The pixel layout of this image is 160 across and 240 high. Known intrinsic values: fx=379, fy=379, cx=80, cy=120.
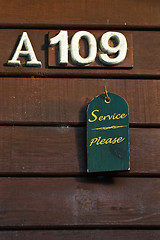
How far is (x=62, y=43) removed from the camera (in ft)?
5.37

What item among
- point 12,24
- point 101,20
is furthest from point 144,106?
point 12,24

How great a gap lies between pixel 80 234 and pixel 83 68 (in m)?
0.69

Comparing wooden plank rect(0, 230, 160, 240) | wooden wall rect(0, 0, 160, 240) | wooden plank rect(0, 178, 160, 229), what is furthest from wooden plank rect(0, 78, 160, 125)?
wooden plank rect(0, 230, 160, 240)

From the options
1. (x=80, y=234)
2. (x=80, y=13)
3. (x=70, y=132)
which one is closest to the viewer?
(x=80, y=234)

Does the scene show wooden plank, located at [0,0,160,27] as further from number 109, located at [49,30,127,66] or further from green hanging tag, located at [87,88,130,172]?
green hanging tag, located at [87,88,130,172]

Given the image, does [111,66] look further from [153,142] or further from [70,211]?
[70,211]

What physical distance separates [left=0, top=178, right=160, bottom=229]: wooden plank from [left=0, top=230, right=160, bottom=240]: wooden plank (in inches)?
0.9

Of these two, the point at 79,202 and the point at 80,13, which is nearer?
the point at 79,202

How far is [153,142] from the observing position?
1.57 m

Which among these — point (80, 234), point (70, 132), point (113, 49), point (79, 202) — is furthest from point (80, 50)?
point (80, 234)

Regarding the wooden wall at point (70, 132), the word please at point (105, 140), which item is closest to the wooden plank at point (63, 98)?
the wooden wall at point (70, 132)

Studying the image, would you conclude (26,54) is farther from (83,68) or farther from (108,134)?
(108,134)

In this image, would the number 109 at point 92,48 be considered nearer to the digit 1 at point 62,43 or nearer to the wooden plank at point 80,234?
the digit 1 at point 62,43

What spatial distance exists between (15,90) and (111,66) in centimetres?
42
